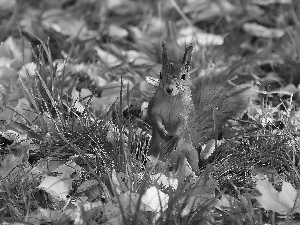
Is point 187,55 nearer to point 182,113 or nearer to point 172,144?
point 182,113

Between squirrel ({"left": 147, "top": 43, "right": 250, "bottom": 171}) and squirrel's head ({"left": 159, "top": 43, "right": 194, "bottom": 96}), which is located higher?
squirrel's head ({"left": 159, "top": 43, "right": 194, "bottom": 96})

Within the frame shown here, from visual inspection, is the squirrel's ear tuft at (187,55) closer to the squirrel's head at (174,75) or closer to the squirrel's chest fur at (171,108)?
the squirrel's head at (174,75)

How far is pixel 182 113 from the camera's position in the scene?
2627mm

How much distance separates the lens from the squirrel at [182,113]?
102 inches

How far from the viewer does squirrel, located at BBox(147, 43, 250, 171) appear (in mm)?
2586

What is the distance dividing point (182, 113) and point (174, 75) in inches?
7.1

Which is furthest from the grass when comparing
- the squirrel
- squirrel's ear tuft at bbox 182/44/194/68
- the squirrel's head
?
squirrel's ear tuft at bbox 182/44/194/68

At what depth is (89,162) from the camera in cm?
252

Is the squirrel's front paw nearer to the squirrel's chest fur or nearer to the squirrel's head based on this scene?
the squirrel's chest fur

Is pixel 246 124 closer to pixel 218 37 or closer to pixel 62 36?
pixel 218 37

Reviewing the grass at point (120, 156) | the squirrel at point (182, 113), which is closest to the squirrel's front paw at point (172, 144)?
the squirrel at point (182, 113)

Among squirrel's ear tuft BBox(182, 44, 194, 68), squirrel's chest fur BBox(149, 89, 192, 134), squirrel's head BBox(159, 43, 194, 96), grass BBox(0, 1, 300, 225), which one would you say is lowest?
grass BBox(0, 1, 300, 225)

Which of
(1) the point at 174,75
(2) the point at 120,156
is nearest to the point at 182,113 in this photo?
(1) the point at 174,75

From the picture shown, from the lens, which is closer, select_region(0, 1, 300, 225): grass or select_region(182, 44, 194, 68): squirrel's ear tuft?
select_region(0, 1, 300, 225): grass
